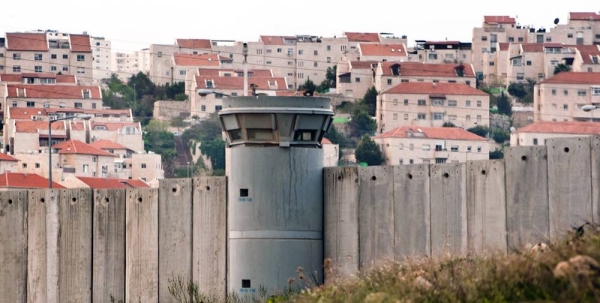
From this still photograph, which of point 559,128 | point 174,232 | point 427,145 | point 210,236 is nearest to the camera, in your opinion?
point 210,236

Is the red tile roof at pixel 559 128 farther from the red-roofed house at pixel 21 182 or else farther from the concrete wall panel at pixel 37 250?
the concrete wall panel at pixel 37 250

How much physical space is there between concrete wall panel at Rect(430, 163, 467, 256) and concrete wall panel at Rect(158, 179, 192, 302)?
3.71 metres

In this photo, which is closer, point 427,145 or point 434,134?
point 427,145

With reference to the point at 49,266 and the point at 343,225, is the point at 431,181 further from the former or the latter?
the point at 49,266

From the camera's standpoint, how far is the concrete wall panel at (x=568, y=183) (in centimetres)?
2348

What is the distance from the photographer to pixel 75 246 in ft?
90.8

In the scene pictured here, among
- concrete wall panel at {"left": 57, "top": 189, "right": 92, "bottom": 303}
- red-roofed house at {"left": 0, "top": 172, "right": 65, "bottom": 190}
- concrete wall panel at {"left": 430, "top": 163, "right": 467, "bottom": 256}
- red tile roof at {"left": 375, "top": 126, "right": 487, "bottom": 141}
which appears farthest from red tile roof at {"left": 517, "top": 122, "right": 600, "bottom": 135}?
concrete wall panel at {"left": 430, "top": 163, "right": 467, "bottom": 256}

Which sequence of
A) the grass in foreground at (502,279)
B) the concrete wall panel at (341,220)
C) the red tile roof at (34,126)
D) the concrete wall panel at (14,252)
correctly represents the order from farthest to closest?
1. the red tile roof at (34,126)
2. the concrete wall panel at (14,252)
3. the concrete wall panel at (341,220)
4. the grass in foreground at (502,279)

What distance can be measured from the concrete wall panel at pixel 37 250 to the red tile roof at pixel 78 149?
14834cm

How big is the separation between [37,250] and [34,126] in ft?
534

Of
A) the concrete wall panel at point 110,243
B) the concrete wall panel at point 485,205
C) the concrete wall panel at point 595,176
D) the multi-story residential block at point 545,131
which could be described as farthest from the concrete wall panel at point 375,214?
the multi-story residential block at point 545,131

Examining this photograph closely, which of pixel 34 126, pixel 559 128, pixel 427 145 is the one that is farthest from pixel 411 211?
pixel 34 126

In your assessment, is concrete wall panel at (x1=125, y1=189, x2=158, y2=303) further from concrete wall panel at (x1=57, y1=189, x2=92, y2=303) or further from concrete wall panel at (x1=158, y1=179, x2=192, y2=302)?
concrete wall panel at (x1=57, y1=189, x2=92, y2=303)

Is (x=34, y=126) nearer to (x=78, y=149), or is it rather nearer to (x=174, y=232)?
(x=78, y=149)
